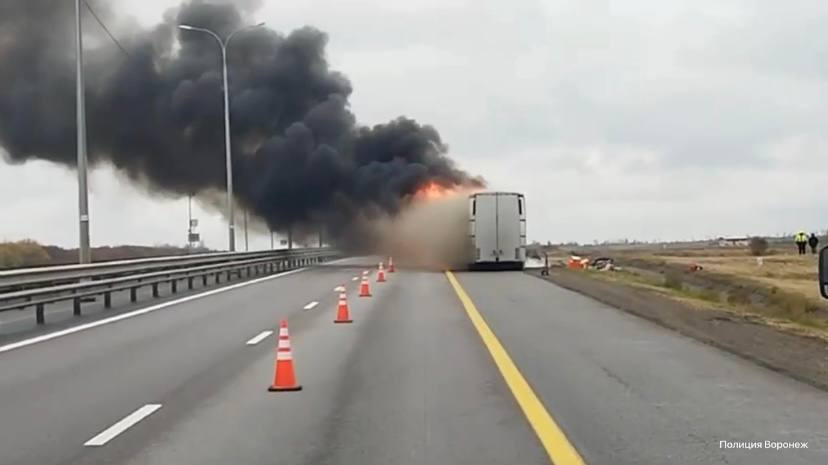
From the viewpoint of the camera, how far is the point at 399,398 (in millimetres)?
10406

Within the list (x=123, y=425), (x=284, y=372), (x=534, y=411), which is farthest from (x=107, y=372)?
(x=534, y=411)

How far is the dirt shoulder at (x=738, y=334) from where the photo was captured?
13117 millimetres

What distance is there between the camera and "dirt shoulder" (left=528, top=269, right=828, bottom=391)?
13.1m

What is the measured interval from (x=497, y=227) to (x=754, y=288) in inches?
425

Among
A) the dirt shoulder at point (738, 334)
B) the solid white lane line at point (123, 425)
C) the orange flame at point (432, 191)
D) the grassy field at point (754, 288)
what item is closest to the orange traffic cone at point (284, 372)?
the solid white lane line at point (123, 425)

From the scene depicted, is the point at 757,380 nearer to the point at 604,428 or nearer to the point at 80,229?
the point at 604,428

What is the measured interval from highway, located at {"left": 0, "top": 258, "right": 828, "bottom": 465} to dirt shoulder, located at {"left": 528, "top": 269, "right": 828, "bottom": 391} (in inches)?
15.6

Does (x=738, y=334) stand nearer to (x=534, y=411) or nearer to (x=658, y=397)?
(x=658, y=397)

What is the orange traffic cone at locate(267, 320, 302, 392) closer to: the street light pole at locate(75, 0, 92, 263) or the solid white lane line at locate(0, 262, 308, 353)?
the solid white lane line at locate(0, 262, 308, 353)

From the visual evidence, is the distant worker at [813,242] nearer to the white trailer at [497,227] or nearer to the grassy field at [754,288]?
the grassy field at [754,288]

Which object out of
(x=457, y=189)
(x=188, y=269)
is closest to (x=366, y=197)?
(x=457, y=189)

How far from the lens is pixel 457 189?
56500 millimetres

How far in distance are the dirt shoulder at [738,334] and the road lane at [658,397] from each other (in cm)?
35

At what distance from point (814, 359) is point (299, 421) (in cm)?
774
